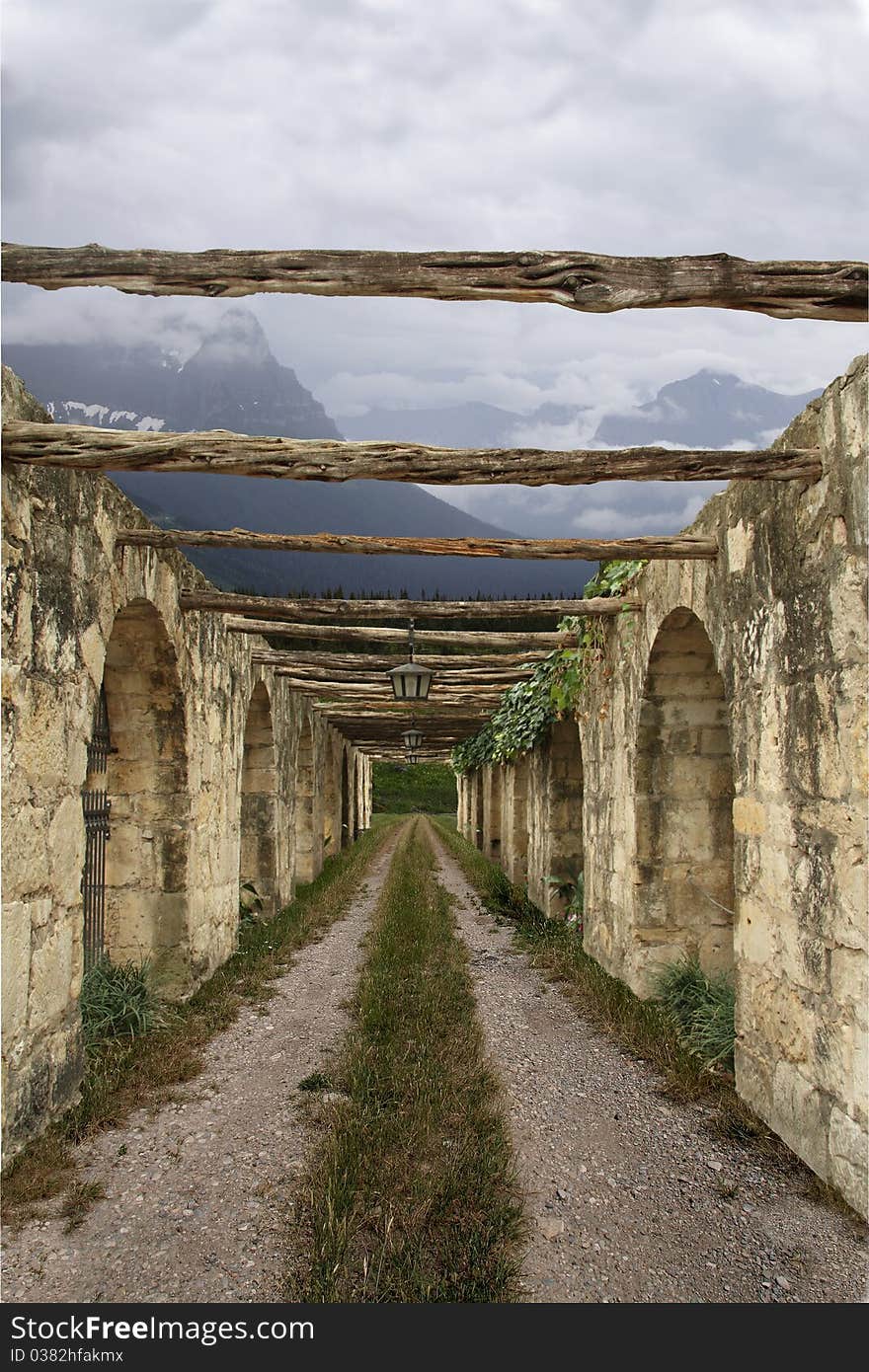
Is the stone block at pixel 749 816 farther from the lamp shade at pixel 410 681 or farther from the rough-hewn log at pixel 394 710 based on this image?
the rough-hewn log at pixel 394 710

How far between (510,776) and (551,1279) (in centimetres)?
1019

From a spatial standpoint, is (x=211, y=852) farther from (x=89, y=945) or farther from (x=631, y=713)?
(x=631, y=713)

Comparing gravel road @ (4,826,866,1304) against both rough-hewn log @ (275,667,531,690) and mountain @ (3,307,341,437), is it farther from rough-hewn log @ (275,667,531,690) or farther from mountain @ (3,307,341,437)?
mountain @ (3,307,341,437)

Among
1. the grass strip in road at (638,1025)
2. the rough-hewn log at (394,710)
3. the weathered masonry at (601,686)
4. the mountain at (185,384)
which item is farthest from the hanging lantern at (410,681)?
the mountain at (185,384)

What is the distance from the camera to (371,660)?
8234 millimetres

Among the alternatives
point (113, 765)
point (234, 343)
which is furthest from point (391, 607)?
point (234, 343)

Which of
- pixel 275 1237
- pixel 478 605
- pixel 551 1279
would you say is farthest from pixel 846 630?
pixel 478 605

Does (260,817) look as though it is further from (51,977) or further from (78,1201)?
(78,1201)

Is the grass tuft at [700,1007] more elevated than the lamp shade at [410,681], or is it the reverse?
the lamp shade at [410,681]

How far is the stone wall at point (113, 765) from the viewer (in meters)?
3.33

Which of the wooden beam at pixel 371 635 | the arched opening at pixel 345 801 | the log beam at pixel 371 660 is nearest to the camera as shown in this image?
the wooden beam at pixel 371 635

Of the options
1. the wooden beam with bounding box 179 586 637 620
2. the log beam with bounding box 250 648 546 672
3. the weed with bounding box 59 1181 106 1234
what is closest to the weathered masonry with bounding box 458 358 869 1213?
the wooden beam with bounding box 179 586 637 620

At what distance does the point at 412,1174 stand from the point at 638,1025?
229cm

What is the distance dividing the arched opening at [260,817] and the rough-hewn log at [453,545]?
14.9ft
